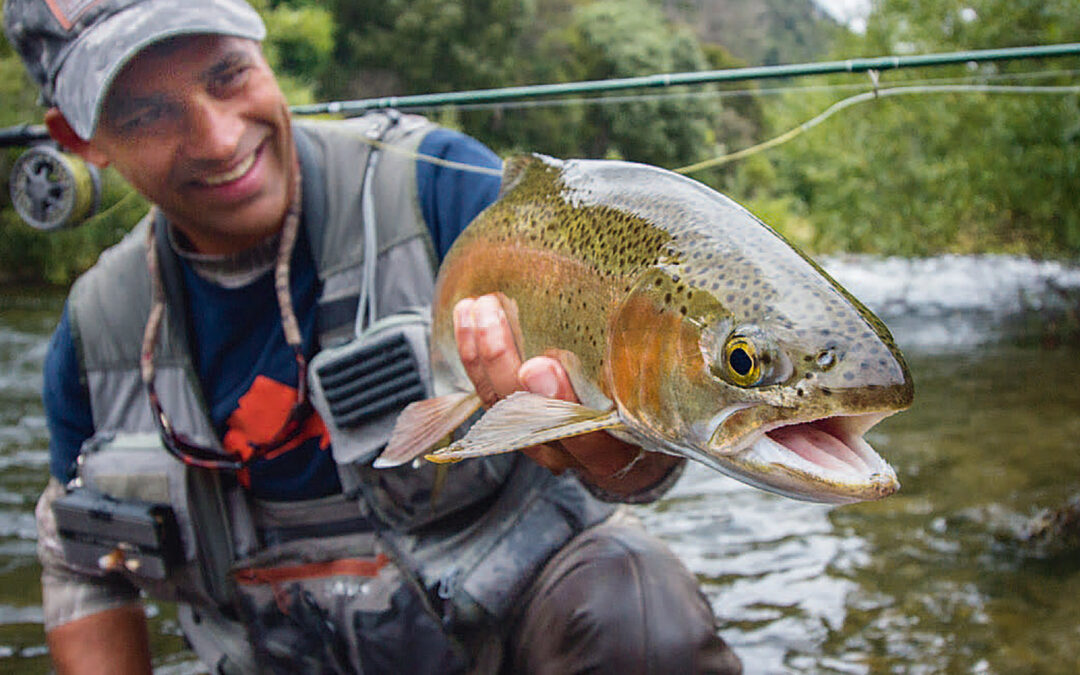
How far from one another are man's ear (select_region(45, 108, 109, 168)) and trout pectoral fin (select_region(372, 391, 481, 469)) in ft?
4.37

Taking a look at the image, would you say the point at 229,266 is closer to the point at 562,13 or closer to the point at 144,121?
the point at 144,121

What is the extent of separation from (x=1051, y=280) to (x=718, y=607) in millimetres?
6956

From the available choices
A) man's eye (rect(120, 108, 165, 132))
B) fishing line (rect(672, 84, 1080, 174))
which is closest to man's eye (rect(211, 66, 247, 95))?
man's eye (rect(120, 108, 165, 132))

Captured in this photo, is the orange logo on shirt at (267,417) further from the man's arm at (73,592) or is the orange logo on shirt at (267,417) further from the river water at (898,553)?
the river water at (898,553)

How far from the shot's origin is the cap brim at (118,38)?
2.07m

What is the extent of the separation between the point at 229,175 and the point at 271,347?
0.47 metres

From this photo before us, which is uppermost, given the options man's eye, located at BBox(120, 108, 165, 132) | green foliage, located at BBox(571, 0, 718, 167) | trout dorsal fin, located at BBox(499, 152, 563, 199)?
green foliage, located at BBox(571, 0, 718, 167)

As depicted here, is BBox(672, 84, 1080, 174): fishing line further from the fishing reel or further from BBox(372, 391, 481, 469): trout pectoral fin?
the fishing reel

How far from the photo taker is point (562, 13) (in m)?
46.8

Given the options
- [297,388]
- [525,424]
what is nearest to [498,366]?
[525,424]

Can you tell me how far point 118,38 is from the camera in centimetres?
209

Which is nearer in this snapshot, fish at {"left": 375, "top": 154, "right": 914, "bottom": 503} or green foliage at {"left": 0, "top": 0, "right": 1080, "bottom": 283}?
fish at {"left": 375, "top": 154, "right": 914, "bottom": 503}

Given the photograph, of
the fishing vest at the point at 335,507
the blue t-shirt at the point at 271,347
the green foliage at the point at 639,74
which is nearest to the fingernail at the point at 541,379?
the fishing vest at the point at 335,507

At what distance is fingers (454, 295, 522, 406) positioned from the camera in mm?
1568
